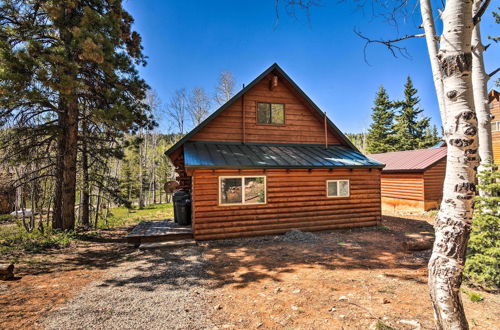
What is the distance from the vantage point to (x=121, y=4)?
976 centimetres

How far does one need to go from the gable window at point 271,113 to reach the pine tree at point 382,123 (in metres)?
25.9

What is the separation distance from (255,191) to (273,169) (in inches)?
44.2

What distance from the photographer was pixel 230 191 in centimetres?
900

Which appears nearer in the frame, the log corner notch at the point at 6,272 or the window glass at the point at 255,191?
the log corner notch at the point at 6,272

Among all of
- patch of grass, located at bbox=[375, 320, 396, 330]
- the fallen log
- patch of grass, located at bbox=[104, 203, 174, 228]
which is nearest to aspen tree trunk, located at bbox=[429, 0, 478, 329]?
patch of grass, located at bbox=[375, 320, 396, 330]

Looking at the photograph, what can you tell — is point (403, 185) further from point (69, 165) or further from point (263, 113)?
point (69, 165)

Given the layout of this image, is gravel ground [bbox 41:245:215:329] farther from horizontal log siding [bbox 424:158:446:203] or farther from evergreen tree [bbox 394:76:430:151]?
evergreen tree [bbox 394:76:430:151]

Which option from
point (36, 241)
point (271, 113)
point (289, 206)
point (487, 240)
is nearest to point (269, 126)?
point (271, 113)

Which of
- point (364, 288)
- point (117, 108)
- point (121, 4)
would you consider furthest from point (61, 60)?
point (364, 288)

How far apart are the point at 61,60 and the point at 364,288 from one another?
994cm

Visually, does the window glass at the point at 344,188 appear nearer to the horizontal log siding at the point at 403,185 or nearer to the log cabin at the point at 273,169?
the log cabin at the point at 273,169

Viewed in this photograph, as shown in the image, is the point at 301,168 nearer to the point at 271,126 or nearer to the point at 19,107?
the point at 271,126

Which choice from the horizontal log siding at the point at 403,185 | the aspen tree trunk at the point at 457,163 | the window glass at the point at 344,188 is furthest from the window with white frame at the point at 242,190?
the horizontal log siding at the point at 403,185

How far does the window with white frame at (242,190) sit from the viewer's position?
29.1ft
